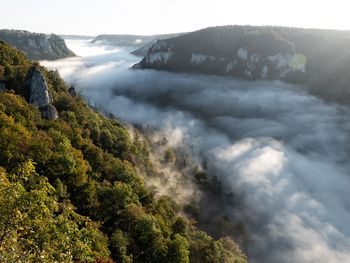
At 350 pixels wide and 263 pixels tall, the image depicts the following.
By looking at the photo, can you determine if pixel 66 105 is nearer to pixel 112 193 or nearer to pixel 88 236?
pixel 112 193

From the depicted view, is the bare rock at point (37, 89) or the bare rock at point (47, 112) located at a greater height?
the bare rock at point (37, 89)

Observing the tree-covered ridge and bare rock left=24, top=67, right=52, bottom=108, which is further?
bare rock left=24, top=67, right=52, bottom=108

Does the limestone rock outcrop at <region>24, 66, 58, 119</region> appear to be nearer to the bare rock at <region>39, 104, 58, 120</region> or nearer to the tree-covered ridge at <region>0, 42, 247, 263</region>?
the bare rock at <region>39, 104, 58, 120</region>

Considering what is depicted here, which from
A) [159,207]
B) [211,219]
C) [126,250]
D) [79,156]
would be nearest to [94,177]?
[79,156]

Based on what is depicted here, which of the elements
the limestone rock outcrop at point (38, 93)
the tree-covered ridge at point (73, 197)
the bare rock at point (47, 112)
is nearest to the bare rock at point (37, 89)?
the limestone rock outcrop at point (38, 93)

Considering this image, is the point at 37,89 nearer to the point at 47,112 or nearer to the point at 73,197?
the point at 47,112

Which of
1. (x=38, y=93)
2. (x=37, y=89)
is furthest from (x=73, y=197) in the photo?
(x=37, y=89)

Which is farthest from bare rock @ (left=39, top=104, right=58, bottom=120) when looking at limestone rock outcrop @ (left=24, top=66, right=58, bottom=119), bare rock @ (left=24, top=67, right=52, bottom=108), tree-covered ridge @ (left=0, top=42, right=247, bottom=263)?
tree-covered ridge @ (left=0, top=42, right=247, bottom=263)

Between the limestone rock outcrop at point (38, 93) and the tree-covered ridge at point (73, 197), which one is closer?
the tree-covered ridge at point (73, 197)

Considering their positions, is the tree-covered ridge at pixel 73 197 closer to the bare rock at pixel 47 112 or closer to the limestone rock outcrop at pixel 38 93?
the bare rock at pixel 47 112

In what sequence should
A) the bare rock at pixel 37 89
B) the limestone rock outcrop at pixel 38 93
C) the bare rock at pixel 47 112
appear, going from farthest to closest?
the bare rock at pixel 37 89 < the limestone rock outcrop at pixel 38 93 < the bare rock at pixel 47 112
